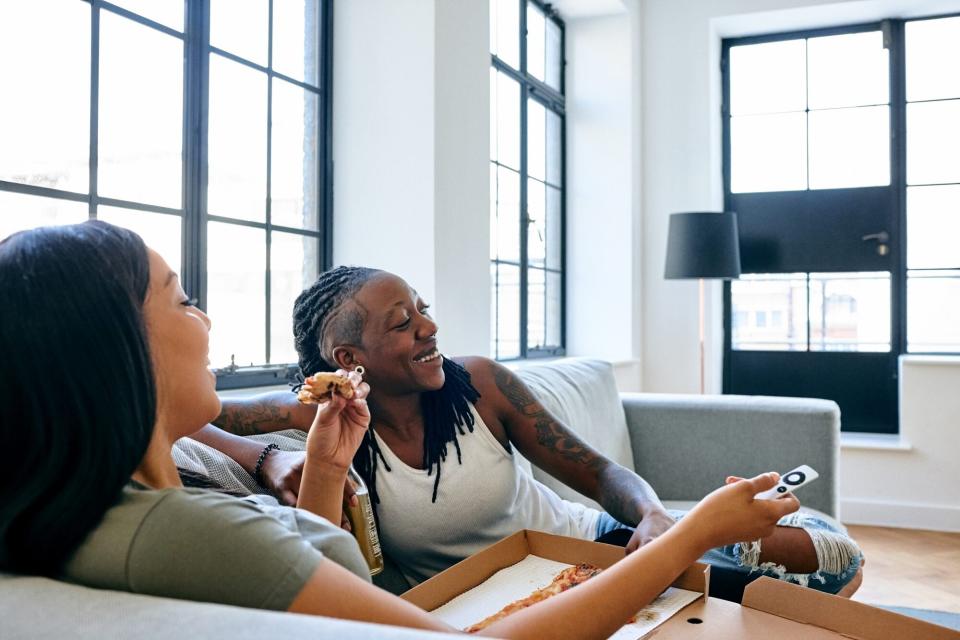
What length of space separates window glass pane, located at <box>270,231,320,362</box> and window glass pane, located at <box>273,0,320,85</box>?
1.62 ft

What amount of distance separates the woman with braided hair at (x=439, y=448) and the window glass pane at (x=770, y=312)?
2.84 meters

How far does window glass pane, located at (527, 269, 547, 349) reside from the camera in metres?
3.99

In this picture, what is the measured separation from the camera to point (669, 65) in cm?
439

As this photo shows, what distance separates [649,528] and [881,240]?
335 centimetres

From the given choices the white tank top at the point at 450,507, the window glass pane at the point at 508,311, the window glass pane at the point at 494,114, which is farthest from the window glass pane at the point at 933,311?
the white tank top at the point at 450,507

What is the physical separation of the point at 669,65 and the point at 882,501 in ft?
7.80

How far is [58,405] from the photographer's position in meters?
0.64

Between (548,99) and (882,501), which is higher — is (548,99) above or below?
above

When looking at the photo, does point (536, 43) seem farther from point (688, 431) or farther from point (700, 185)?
point (688, 431)

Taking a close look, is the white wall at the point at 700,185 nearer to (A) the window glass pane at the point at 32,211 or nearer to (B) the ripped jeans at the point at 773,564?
(B) the ripped jeans at the point at 773,564

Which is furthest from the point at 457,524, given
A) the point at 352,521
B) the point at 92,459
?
the point at 92,459

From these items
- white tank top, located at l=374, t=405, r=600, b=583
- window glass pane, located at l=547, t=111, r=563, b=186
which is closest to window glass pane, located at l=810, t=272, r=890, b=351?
window glass pane, located at l=547, t=111, r=563, b=186

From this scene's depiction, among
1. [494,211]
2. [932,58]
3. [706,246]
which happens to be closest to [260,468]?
[494,211]

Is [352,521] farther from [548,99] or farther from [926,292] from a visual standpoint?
[926,292]
